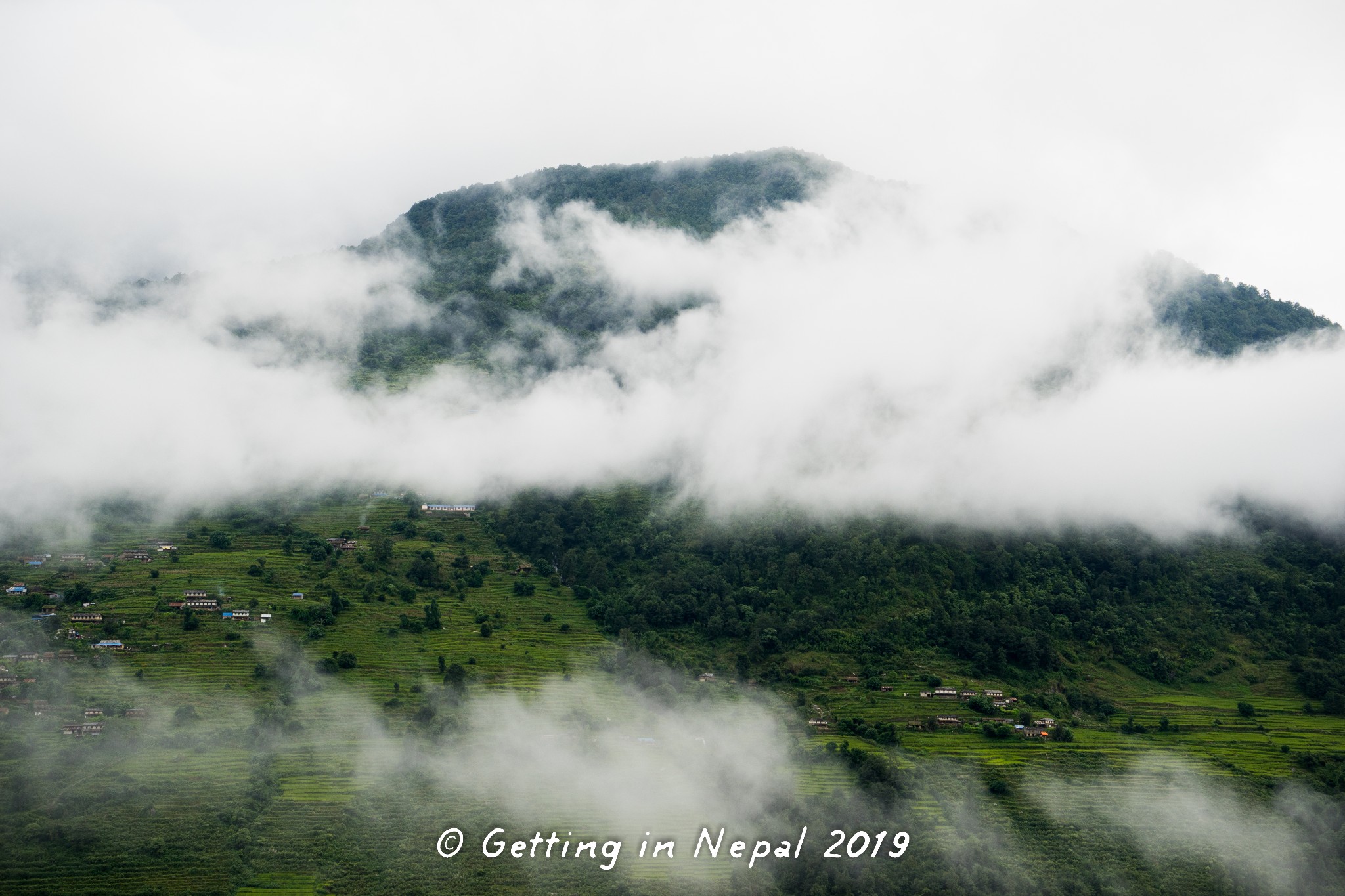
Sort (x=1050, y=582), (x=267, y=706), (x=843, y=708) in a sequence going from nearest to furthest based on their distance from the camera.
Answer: (x=267, y=706) → (x=843, y=708) → (x=1050, y=582)

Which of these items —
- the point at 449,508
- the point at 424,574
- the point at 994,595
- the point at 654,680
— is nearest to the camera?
the point at 654,680

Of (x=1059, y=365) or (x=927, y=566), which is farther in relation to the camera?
(x=1059, y=365)

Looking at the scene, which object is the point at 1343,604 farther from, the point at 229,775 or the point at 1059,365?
the point at 229,775

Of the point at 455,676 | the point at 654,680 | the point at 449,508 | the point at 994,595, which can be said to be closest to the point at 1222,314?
the point at 994,595

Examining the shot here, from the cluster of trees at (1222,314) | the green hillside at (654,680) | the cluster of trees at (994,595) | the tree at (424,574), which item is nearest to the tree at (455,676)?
the green hillside at (654,680)

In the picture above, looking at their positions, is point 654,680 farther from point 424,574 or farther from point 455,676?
point 424,574

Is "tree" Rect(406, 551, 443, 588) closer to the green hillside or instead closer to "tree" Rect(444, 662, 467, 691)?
the green hillside

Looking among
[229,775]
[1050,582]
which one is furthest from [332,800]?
[1050,582]

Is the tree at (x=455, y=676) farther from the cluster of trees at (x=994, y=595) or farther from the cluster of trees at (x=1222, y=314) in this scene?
the cluster of trees at (x=1222, y=314)
